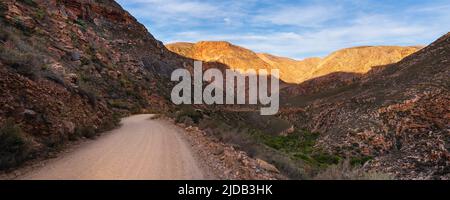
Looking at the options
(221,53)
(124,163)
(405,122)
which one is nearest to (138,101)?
(405,122)

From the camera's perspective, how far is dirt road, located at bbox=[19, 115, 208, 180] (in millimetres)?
8062

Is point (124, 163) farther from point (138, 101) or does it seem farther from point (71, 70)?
point (138, 101)

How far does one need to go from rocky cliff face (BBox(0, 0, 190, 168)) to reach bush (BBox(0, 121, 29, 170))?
0.05 metres

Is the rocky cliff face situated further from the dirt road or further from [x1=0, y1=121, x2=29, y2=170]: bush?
the dirt road

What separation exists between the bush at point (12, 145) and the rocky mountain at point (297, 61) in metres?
105

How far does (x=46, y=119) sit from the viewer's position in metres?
11.4

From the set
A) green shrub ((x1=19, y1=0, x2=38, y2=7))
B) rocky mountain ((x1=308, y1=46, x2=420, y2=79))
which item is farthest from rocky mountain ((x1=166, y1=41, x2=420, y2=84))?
green shrub ((x1=19, y1=0, x2=38, y2=7))

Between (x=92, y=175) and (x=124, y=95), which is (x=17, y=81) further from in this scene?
(x=124, y=95)

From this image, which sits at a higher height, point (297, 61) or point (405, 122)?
point (297, 61)

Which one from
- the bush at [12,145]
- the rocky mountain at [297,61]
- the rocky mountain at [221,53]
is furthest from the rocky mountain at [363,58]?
the bush at [12,145]

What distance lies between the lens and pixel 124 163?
9336 millimetres

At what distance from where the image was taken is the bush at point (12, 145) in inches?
339

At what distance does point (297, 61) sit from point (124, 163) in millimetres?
156474

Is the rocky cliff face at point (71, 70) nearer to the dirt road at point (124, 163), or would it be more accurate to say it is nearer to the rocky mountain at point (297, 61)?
the dirt road at point (124, 163)
